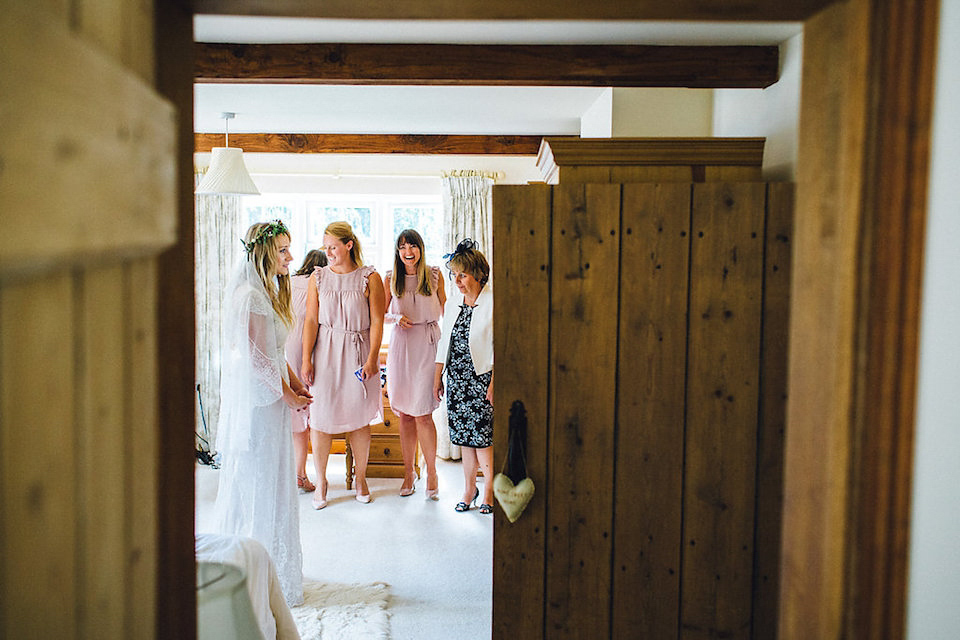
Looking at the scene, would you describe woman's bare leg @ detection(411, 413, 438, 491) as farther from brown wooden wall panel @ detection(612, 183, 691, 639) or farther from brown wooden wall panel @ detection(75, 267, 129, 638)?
brown wooden wall panel @ detection(75, 267, 129, 638)

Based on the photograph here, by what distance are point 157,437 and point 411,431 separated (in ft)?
12.1

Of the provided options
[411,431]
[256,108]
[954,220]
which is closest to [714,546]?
[954,220]

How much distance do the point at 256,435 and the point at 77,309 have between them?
8.22 ft

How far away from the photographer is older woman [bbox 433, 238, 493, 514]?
4.10 metres

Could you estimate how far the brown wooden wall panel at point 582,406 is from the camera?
2.33 metres

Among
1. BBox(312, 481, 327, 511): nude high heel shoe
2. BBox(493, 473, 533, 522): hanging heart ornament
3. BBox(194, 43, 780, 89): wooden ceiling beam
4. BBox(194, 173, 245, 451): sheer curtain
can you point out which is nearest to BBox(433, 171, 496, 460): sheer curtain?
BBox(312, 481, 327, 511): nude high heel shoe

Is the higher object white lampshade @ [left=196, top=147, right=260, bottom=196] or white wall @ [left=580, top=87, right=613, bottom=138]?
white wall @ [left=580, top=87, right=613, bottom=138]

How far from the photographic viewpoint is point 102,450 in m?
0.90

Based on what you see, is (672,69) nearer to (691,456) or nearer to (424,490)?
(691,456)

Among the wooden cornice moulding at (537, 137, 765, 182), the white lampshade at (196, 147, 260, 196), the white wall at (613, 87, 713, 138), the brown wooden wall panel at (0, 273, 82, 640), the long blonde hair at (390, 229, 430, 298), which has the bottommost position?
the brown wooden wall panel at (0, 273, 82, 640)

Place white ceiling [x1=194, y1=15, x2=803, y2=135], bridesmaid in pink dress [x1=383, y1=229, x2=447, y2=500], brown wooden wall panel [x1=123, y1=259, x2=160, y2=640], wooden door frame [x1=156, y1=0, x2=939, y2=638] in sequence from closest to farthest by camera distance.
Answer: brown wooden wall panel [x1=123, y1=259, x2=160, y2=640]
wooden door frame [x1=156, y1=0, x2=939, y2=638]
white ceiling [x1=194, y1=15, x2=803, y2=135]
bridesmaid in pink dress [x1=383, y1=229, x2=447, y2=500]

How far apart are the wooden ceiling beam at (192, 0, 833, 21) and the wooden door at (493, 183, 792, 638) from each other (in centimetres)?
104

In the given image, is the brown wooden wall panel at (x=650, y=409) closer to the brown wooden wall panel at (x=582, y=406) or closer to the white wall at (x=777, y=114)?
the brown wooden wall panel at (x=582, y=406)

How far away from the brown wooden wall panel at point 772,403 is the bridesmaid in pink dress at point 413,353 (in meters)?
2.62
